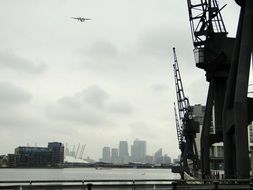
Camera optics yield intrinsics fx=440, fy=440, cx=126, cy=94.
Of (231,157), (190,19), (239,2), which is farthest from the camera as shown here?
(190,19)

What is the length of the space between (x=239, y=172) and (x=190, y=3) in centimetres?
4785

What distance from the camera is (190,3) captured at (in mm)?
76750

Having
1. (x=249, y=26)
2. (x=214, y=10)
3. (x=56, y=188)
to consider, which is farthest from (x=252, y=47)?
(x=214, y=10)

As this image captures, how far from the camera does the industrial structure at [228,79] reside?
112ft

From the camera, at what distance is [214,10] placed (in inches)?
2569

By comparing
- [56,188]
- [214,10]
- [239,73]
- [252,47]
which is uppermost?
[214,10]

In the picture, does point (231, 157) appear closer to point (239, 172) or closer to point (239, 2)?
point (239, 172)

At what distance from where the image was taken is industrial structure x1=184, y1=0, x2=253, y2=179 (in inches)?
1341

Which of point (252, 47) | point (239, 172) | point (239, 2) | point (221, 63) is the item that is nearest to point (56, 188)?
point (239, 172)

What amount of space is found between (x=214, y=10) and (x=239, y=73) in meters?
33.5

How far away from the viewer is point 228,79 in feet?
135

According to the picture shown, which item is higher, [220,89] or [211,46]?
[211,46]

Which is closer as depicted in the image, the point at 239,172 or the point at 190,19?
the point at 239,172

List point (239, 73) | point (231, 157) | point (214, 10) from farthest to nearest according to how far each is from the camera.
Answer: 1. point (214, 10)
2. point (231, 157)
3. point (239, 73)
